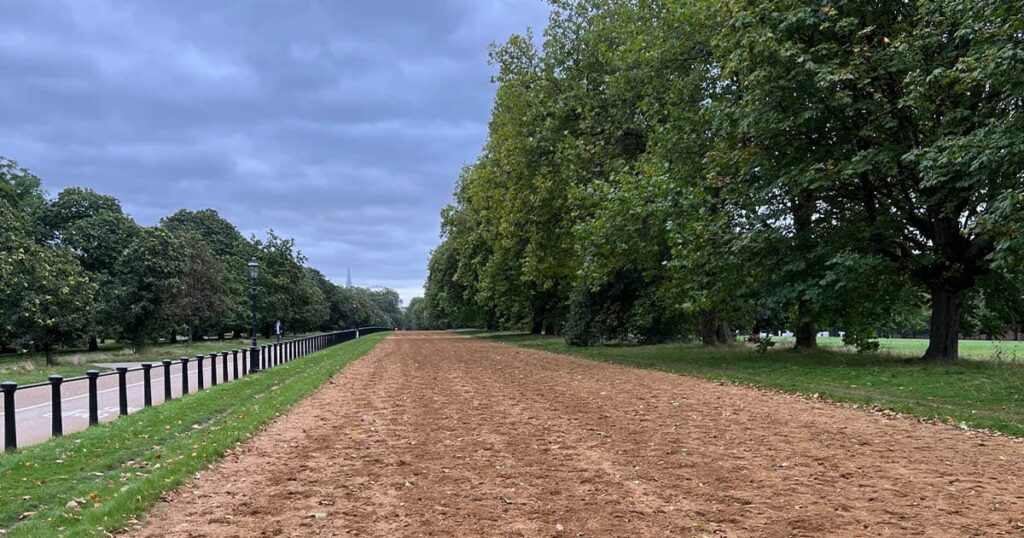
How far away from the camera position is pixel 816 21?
13242 mm

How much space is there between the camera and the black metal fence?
25.6 ft

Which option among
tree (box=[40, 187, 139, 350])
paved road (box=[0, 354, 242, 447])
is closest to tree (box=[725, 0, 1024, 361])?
paved road (box=[0, 354, 242, 447])

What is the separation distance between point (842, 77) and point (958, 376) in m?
5.96

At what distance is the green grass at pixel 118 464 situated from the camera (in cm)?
485

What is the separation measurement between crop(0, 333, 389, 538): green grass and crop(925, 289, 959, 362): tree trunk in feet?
45.2

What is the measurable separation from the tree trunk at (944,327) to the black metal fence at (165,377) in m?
16.0

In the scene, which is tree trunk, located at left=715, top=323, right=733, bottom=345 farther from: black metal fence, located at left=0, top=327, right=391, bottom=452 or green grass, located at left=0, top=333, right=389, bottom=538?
green grass, located at left=0, top=333, right=389, bottom=538

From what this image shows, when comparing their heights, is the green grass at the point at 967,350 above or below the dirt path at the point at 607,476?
below

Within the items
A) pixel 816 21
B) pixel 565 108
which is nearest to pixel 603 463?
pixel 816 21

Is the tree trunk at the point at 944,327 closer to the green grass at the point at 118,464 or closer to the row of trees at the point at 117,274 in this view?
the green grass at the point at 118,464

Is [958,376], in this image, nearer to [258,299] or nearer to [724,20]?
[724,20]

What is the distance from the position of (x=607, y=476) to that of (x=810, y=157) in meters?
11.3

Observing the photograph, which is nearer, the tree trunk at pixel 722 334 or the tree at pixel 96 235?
the tree trunk at pixel 722 334

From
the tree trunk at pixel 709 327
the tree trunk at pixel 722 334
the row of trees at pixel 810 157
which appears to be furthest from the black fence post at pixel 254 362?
the tree trunk at pixel 722 334
